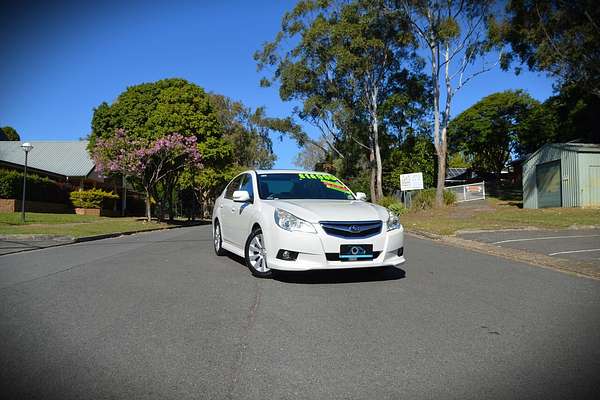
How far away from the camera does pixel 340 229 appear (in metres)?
6.44

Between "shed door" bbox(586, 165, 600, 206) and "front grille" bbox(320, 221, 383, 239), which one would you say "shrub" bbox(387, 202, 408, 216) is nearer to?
"shed door" bbox(586, 165, 600, 206)

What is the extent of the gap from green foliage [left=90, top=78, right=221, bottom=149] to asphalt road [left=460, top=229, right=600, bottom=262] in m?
20.7

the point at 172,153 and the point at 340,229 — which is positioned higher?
the point at 172,153

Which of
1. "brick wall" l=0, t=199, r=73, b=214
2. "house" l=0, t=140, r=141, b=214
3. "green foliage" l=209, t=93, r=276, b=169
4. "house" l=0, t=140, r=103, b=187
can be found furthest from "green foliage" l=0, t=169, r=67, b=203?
"green foliage" l=209, t=93, r=276, b=169

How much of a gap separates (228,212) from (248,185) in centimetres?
73

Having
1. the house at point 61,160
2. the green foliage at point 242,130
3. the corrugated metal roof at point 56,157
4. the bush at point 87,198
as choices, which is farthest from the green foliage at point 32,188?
the green foliage at point 242,130

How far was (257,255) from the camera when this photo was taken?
726cm

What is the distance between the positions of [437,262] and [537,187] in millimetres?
19857

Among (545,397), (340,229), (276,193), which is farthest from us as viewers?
(276,193)

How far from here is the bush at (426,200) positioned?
29531mm

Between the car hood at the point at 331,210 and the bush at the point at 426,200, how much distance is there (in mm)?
22913

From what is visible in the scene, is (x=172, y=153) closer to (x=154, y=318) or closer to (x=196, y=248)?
(x=196, y=248)

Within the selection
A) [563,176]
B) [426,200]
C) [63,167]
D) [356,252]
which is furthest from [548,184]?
[63,167]

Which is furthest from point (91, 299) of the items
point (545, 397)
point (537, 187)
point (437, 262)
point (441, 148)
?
point (441, 148)
